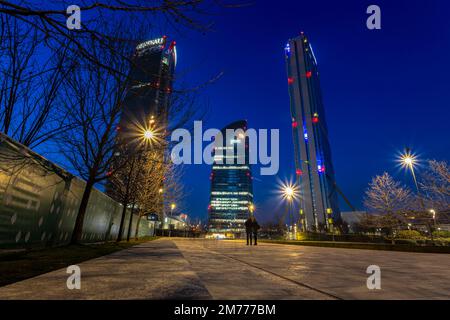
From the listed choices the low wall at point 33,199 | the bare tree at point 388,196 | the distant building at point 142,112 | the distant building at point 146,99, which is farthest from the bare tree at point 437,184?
the low wall at point 33,199

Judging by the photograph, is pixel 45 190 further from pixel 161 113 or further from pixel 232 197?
pixel 232 197

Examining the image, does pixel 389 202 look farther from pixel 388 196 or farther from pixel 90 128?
pixel 90 128

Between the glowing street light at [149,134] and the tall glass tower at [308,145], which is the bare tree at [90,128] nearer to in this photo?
the glowing street light at [149,134]

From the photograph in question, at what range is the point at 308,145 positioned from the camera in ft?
418

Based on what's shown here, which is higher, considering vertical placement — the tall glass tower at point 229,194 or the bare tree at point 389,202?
the tall glass tower at point 229,194

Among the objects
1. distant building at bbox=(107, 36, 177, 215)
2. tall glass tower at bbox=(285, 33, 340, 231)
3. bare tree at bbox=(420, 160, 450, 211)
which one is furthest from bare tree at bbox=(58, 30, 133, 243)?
tall glass tower at bbox=(285, 33, 340, 231)

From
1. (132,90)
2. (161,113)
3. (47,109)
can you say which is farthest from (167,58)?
(47,109)

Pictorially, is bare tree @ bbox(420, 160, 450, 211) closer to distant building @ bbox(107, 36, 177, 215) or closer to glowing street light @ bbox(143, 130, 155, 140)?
distant building @ bbox(107, 36, 177, 215)

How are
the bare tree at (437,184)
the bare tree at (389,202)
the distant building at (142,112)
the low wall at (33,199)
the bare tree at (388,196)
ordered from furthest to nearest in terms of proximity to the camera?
the bare tree at (388,196) → the bare tree at (389,202) → the bare tree at (437,184) → the distant building at (142,112) → the low wall at (33,199)

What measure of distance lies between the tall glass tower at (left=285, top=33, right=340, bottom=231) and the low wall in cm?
10743

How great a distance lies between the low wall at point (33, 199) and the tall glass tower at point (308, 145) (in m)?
107

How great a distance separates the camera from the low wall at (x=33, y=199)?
5.63 m

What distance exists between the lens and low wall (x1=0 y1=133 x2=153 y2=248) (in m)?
5.63

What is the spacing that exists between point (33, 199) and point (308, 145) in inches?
5146
